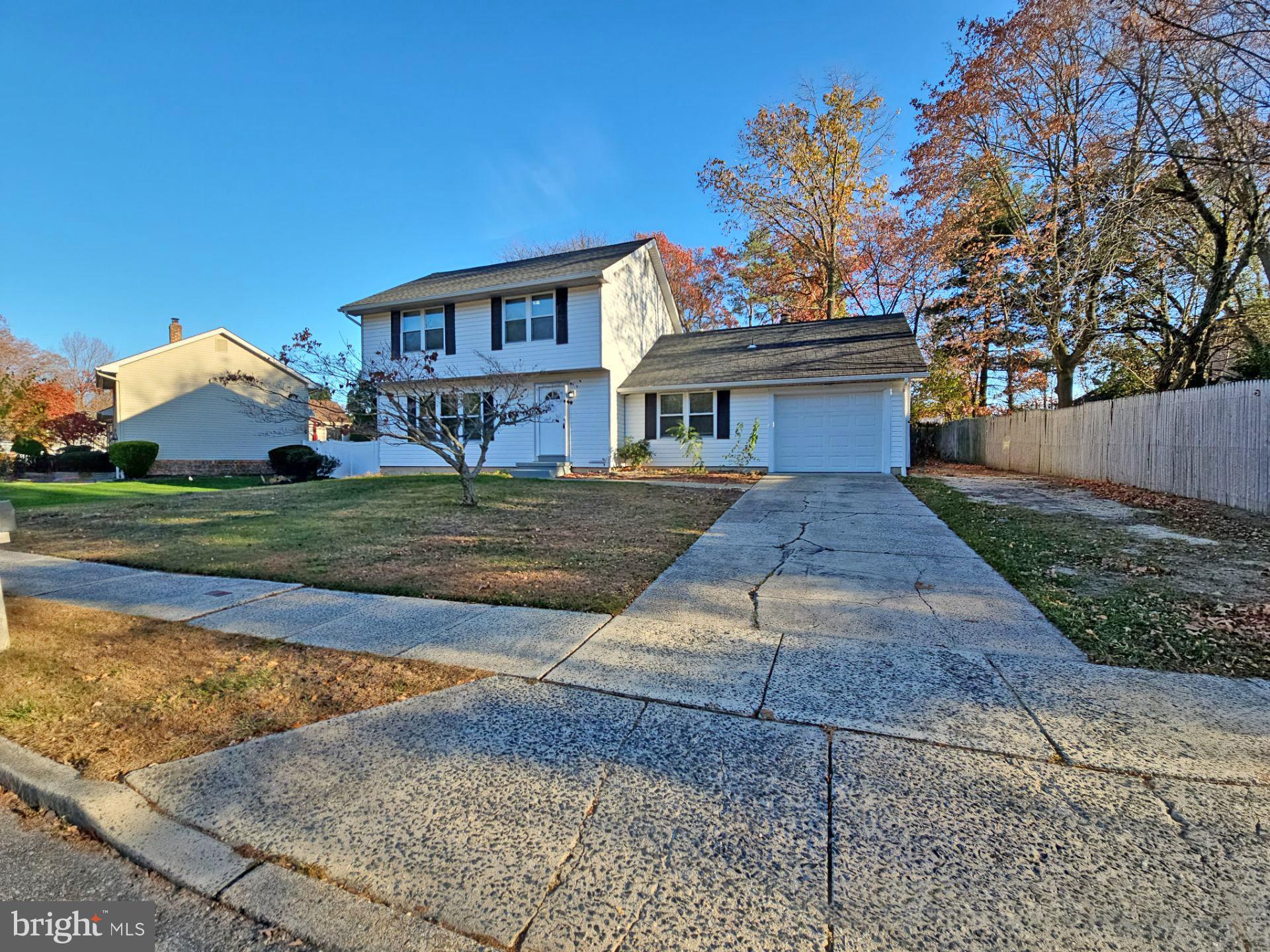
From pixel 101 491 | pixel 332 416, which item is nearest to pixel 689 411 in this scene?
pixel 332 416

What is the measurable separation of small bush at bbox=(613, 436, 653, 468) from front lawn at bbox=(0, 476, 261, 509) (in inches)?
393

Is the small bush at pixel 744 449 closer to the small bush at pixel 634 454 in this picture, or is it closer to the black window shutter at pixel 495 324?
the small bush at pixel 634 454

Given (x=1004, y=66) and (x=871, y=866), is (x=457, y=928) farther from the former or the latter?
(x=1004, y=66)

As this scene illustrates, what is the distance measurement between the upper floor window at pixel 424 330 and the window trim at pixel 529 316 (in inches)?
77.3

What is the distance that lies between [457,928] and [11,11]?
1360 cm

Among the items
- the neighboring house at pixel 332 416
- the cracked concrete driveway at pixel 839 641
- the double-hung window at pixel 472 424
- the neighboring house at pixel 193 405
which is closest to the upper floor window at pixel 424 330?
the double-hung window at pixel 472 424

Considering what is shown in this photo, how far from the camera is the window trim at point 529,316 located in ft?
49.4

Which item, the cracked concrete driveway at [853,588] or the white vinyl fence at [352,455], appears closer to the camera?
the cracked concrete driveway at [853,588]

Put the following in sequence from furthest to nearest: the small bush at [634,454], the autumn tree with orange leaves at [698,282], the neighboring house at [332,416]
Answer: the autumn tree with orange leaves at [698,282]
the small bush at [634,454]
the neighboring house at [332,416]

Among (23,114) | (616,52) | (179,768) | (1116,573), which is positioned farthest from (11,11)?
(1116,573)

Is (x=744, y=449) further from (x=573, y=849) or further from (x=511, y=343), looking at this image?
(x=573, y=849)

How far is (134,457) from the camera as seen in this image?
18641 millimetres

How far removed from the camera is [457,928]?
152 centimetres

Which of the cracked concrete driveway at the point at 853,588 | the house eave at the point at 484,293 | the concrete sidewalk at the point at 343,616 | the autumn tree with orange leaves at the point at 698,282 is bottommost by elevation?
the concrete sidewalk at the point at 343,616
